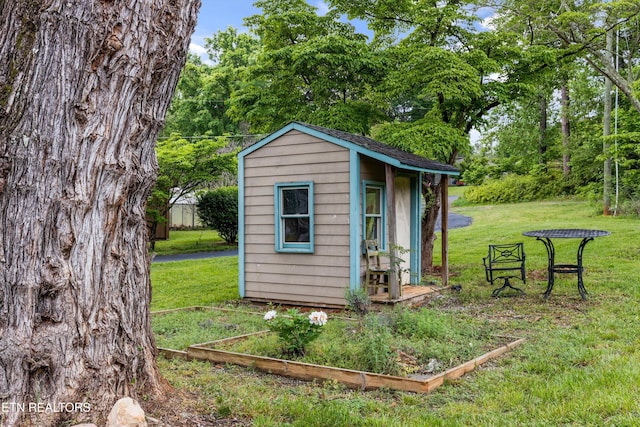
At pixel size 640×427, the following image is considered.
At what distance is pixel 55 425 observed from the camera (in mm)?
2785

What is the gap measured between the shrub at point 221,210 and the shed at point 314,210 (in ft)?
31.9

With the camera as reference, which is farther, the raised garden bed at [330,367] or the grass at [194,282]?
the grass at [194,282]

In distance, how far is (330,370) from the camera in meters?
4.28

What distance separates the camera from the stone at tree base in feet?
9.18

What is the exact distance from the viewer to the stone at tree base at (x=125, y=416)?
9.18 ft

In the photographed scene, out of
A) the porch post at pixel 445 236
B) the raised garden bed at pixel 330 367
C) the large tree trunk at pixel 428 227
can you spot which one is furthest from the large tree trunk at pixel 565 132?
the raised garden bed at pixel 330 367

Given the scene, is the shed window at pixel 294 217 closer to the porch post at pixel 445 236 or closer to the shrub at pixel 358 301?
the shrub at pixel 358 301

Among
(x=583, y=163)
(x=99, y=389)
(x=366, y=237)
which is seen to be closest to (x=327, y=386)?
(x=99, y=389)

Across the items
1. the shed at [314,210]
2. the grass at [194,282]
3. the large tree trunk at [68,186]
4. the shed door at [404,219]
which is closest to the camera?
the large tree trunk at [68,186]

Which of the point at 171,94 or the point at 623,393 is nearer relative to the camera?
the point at 171,94

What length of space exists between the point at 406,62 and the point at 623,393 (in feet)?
24.6

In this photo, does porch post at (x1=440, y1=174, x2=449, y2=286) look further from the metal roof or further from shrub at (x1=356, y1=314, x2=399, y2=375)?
shrub at (x1=356, y1=314, x2=399, y2=375)

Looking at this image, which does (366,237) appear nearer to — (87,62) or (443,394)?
(443,394)

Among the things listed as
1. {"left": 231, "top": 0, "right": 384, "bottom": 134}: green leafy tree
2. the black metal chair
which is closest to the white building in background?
{"left": 231, "top": 0, "right": 384, "bottom": 134}: green leafy tree
